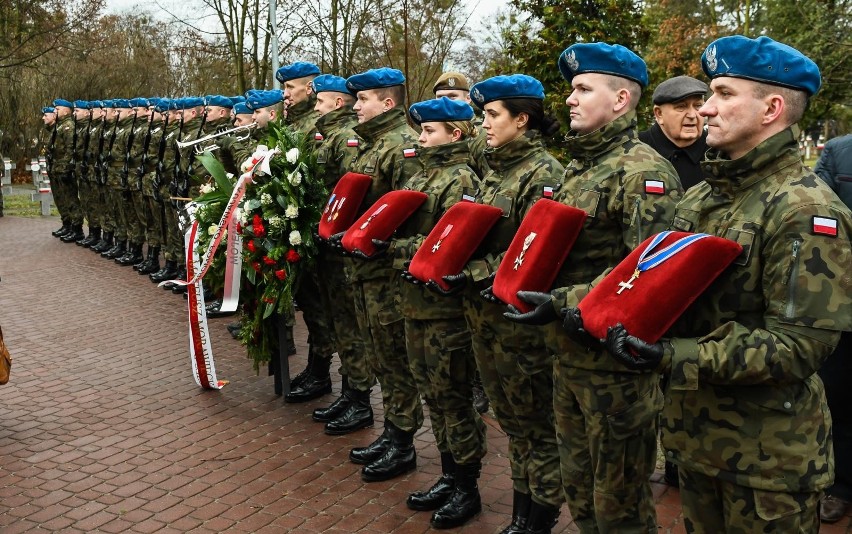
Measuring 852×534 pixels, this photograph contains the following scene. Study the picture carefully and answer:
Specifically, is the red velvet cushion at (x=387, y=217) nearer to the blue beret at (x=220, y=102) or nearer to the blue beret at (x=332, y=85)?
the blue beret at (x=332, y=85)

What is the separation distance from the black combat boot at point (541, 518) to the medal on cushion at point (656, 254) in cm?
177

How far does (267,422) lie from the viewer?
6.52m

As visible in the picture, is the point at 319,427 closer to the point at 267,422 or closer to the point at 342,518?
the point at 267,422

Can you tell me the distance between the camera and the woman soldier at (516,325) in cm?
411

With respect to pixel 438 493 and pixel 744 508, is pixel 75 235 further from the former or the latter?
pixel 744 508

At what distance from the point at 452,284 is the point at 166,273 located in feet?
29.7

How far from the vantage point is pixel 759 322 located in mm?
2719

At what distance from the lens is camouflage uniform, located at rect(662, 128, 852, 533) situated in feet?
8.40

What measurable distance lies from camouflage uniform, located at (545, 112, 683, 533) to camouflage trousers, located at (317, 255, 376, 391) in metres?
2.88

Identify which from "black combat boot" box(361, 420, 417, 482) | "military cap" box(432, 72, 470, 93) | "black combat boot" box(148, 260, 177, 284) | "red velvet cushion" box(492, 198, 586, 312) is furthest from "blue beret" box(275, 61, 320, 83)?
"black combat boot" box(148, 260, 177, 284)

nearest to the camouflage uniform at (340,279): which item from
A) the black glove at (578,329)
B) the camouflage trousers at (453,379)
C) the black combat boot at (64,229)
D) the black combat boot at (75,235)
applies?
the camouflage trousers at (453,379)

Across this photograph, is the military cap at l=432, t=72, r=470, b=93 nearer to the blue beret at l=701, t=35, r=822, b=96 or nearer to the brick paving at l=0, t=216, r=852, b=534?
the brick paving at l=0, t=216, r=852, b=534

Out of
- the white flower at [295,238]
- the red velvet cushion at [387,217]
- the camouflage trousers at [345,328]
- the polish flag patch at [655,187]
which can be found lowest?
the camouflage trousers at [345,328]

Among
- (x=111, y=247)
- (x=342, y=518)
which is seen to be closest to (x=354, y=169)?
(x=342, y=518)
